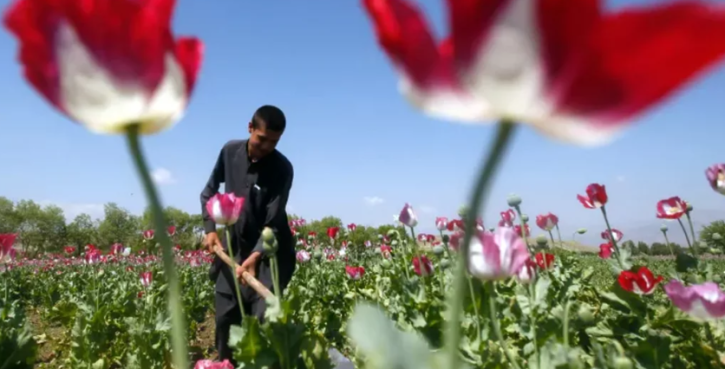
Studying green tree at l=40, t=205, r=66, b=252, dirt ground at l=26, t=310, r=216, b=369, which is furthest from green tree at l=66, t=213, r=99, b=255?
dirt ground at l=26, t=310, r=216, b=369

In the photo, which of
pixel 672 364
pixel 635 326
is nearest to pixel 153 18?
pixel 672 364

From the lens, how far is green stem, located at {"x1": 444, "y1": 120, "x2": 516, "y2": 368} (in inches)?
12.1

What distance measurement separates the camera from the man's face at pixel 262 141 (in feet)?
10.7

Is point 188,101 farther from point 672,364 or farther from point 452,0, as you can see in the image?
→ point 672,364

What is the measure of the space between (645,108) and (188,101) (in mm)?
315

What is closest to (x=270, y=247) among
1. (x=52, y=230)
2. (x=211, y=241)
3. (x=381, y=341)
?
(x=211, y=241)

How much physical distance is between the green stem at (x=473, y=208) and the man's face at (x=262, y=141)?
3.03 metres

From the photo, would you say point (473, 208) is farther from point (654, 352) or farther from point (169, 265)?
point (654, 352)

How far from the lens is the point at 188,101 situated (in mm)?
419

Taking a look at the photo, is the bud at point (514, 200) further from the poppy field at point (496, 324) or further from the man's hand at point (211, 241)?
the man's hand at point (211, 241)

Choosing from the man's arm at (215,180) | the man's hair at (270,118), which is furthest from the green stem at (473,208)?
the man's arm at (215,180)

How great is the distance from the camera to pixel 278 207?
11.1 ft

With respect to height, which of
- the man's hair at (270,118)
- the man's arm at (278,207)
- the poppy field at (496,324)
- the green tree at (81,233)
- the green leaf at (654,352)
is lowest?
the green leaf at (654,352)

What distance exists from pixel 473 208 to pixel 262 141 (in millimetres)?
3076
